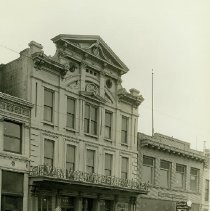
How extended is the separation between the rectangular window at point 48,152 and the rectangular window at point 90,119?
3174 mm

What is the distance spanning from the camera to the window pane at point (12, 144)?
919 inches

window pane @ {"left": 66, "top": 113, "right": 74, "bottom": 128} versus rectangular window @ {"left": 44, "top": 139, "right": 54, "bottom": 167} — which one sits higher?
window pane @ {"left": 66, "top": 113, "right": 74, "bottom": 128}

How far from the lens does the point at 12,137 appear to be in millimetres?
23703

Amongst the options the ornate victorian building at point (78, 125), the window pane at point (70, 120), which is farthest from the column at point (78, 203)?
the window pane at point (70, 120)

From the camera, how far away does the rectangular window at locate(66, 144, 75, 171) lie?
2712cm

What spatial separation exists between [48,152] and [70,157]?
190cm

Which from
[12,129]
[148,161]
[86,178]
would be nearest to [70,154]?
[86,178]

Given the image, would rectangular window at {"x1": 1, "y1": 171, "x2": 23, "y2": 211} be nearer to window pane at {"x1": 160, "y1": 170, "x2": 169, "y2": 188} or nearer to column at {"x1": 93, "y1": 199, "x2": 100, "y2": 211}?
column at {"x1": 93, "y1": 199, "x2": 100, "y2": 211}

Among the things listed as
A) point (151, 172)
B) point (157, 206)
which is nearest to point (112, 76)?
point (151, 172)

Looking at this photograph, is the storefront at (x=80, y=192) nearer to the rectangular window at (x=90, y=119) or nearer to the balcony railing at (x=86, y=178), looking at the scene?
the balcony railing at (x=86, y=178)

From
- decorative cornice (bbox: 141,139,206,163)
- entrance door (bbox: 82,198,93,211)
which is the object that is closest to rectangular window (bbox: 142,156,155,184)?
decorative cornice (bbox: 141,139,206,163)

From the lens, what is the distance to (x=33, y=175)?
24047 mm

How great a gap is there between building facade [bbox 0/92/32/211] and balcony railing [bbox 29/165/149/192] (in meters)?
0.82

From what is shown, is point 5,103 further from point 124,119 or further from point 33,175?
point 124,119
